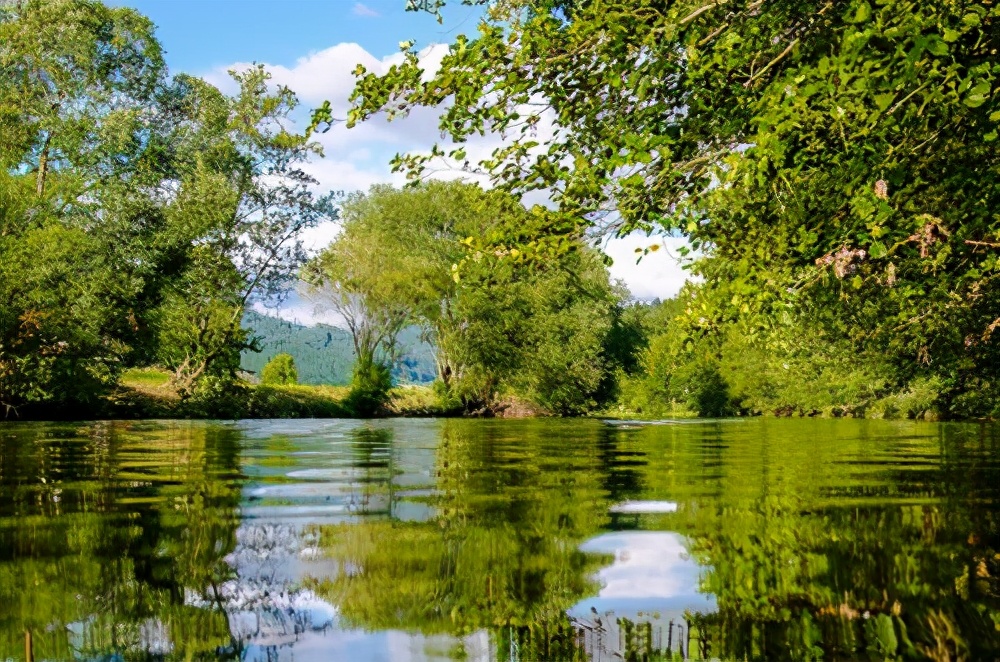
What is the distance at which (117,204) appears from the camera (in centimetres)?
3869

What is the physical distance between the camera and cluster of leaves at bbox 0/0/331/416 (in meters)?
36.2

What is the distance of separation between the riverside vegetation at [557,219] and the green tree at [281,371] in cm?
1350

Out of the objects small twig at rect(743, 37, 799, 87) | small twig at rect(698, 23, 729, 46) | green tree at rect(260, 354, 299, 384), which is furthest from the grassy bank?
small twig at rect(743, 37, 799, 87)

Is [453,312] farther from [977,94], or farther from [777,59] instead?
[977,94]

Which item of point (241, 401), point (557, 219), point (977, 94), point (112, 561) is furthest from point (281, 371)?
point (112, 561)

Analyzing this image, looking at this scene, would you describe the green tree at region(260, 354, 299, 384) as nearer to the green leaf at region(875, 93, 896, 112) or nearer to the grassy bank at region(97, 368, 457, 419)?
the grassy bank at region(97, 368, 457, 419)

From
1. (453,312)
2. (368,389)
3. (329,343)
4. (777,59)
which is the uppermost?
(453,312)

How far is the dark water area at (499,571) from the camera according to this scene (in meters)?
2.70

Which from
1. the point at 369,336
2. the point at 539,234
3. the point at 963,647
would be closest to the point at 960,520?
the point at 963,647

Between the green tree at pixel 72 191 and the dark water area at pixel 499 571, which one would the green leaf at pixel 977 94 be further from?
the green tree at pixel 72 191

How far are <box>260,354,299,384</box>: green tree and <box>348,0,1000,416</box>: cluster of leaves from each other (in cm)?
7037

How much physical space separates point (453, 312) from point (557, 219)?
52415 mm

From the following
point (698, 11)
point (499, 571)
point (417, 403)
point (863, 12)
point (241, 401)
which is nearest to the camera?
point (499, 571)

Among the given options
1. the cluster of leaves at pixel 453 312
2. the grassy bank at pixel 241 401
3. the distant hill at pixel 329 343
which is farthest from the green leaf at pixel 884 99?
the cluster of leaves at pixel 453 312
